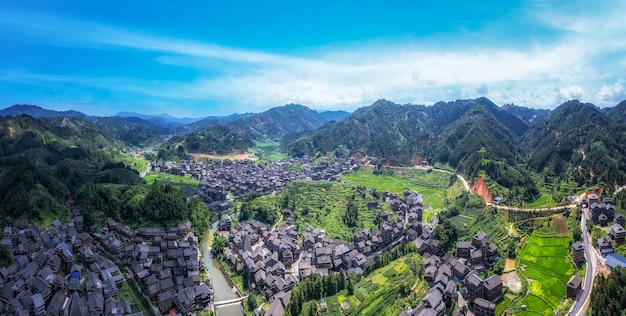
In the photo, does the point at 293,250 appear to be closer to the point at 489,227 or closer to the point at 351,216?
the point at 351,216

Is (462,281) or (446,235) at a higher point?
(446,235)

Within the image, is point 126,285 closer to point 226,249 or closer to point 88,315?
point 88,315

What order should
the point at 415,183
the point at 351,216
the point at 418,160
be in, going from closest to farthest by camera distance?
the point at 351,216 → the point at 415,183 → the point at 418,160

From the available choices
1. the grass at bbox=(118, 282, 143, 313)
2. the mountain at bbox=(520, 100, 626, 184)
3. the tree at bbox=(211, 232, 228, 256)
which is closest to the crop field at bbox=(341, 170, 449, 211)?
the mountain at bbox=(520, 100, 626, 184)

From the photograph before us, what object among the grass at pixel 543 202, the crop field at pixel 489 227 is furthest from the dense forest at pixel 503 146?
the crop field at pixel 489 227

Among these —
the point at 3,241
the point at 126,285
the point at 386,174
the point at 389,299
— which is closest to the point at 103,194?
the point at 3,241

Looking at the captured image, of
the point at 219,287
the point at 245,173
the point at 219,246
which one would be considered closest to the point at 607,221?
the point at 219,287

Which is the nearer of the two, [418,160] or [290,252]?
[290,252]
